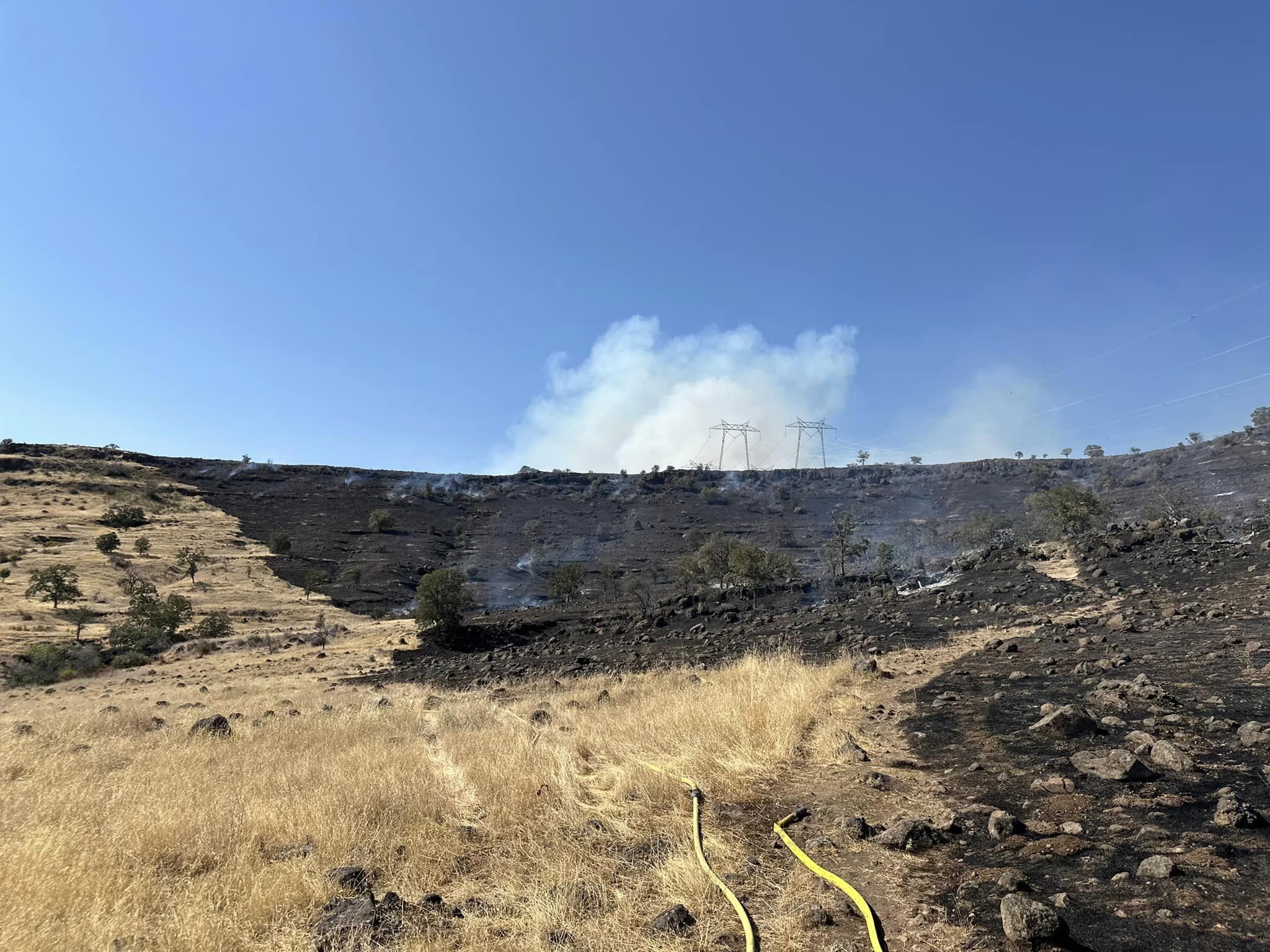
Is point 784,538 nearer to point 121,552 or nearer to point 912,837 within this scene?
point 121,552

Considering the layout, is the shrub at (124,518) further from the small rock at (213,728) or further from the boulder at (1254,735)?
the boulder at (1254,735)

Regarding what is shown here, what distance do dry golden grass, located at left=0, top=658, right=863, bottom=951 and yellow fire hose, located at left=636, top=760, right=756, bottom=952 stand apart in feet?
0.33

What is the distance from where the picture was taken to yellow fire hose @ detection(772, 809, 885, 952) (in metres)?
3.74

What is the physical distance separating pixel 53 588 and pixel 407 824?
61.6m

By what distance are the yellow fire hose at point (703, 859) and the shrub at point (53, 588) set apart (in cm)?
6225

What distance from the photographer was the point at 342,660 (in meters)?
30.8

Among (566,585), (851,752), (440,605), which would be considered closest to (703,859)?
(851,752)

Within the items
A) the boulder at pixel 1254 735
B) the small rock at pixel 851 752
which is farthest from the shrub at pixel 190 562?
the boulder at pixel 1254 735

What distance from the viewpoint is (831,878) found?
4.48 metres

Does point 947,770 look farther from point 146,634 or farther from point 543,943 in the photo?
point 146,634

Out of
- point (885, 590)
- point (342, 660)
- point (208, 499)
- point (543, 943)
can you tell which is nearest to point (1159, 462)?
point (885, 590)

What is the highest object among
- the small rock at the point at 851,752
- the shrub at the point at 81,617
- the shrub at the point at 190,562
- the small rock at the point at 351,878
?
the shrub at the point at 190,562

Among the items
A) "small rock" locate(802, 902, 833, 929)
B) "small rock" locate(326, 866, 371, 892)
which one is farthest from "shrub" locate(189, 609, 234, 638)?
"small rock" locate(802, 902, 833, 929)

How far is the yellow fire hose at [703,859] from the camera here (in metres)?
4.00
